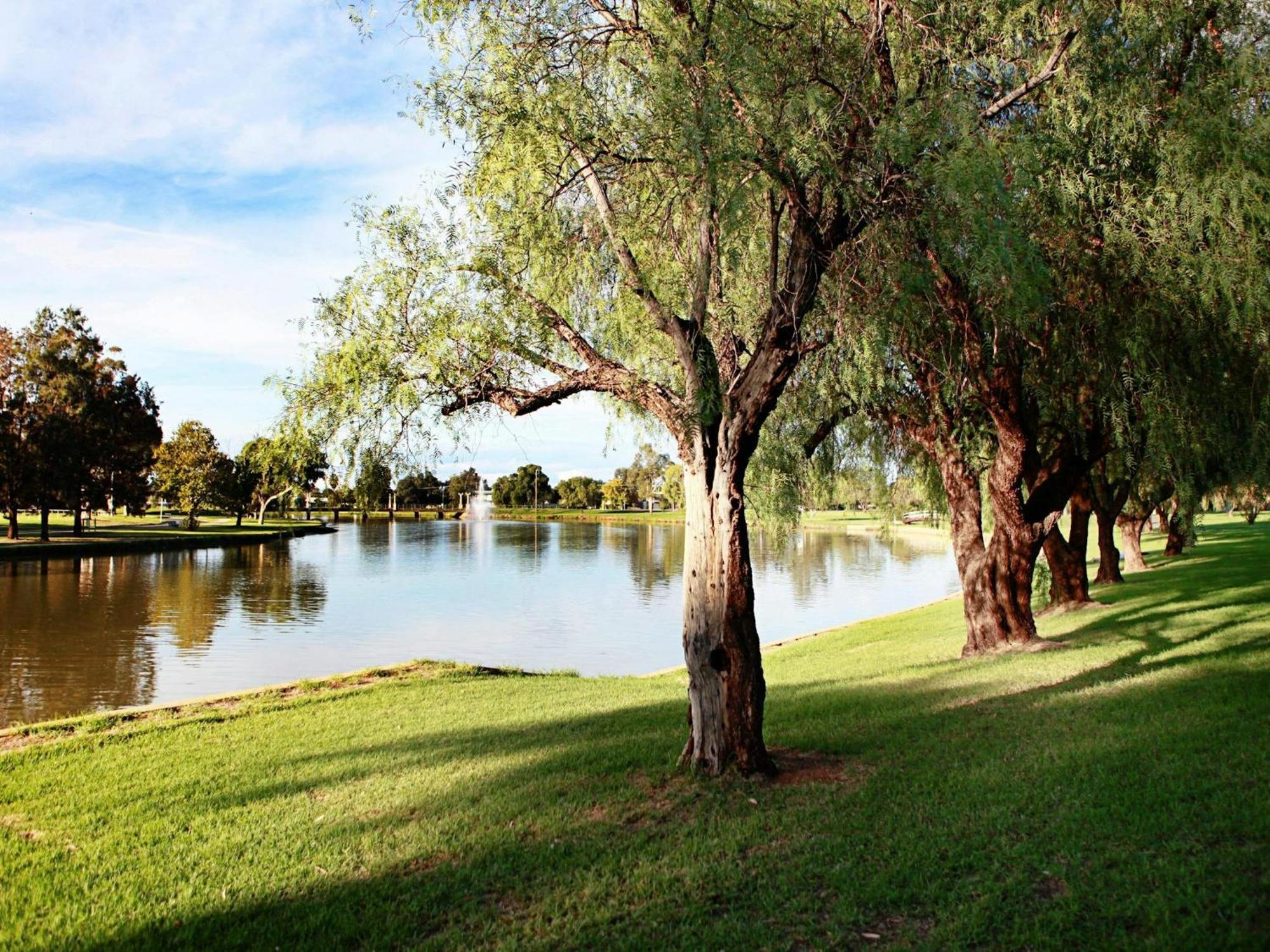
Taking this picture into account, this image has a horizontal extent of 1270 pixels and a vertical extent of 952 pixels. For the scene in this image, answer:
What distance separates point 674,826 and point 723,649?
124 cm

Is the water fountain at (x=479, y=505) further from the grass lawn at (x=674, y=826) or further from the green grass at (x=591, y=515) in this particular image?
the grass lawn at (x=674, y=826)

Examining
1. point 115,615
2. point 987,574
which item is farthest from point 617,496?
point 987,574

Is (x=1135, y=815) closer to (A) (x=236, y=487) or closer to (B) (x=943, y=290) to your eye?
(B) (x=943, y=290)

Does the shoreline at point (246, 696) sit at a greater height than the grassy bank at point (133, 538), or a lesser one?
lesser

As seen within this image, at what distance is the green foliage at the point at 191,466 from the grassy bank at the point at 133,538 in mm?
2412

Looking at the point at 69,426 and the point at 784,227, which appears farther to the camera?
the point at 69,426

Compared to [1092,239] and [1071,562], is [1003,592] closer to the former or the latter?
[1092,239]

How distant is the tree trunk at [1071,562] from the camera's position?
14734mm

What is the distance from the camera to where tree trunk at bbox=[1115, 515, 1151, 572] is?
72.3 ft

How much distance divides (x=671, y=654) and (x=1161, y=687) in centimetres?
1050

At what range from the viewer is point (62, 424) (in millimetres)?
39188

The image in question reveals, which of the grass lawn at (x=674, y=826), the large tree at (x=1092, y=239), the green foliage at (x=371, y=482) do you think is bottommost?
the grass lawn at (x=674, y=826)

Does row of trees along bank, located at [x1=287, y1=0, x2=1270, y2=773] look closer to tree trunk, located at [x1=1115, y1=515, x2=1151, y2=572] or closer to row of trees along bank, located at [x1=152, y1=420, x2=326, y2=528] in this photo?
tree trunk, located at [x1=1115, y1=515, x2=1151, y2=572]

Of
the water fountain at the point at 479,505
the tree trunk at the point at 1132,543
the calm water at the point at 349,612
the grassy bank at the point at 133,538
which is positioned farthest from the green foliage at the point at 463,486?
the tree trunk at the point at 1132,543
